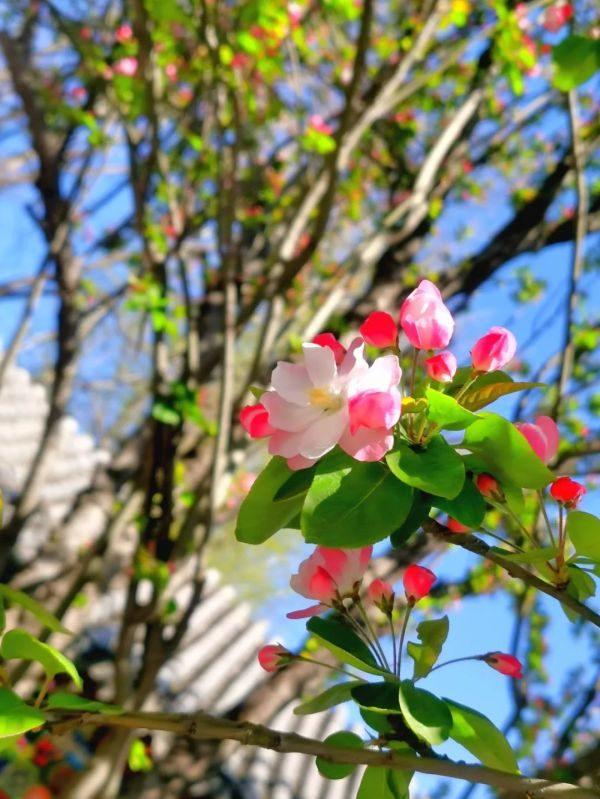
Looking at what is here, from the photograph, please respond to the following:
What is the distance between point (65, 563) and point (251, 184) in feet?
5.20

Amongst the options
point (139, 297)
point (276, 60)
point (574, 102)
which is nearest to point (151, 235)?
point (139, 297)

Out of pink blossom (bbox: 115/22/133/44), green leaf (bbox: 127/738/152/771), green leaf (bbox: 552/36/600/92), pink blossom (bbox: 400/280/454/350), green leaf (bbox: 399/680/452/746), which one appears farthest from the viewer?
pink blossom (bbox: 115/22/133/44)

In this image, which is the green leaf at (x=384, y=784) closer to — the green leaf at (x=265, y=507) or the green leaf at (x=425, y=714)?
the green leaf at (x=425, y=714)

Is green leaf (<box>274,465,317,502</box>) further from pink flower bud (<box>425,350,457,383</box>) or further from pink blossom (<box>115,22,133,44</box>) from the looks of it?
pink blossom (<box>115,22,133,44</box>)

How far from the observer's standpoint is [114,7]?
3.43 meters

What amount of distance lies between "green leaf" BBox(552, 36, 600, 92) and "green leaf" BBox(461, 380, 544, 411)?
37 cm


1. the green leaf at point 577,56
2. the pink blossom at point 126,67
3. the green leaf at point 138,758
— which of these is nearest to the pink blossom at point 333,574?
the green leaf at point 577,56

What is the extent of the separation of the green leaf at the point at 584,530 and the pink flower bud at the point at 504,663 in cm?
Result: 15

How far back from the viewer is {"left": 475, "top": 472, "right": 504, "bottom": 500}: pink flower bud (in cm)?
60

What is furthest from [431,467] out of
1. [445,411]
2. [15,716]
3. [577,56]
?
[577,56]

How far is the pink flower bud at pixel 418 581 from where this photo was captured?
684 millimetres

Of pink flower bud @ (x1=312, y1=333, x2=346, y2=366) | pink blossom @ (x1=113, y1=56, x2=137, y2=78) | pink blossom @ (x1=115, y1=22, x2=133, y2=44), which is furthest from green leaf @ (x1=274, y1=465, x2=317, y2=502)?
pink blossom @ (x1=115, y1=22, x2=133, y2=44)

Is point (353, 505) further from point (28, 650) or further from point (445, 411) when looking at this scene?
point (28, 650)

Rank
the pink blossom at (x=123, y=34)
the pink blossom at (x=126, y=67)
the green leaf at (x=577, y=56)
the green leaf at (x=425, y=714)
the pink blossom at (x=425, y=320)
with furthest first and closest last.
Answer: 1. the pink blossom at (x=123, y=34)
2. the pink blossom at (x=126, y=67)
3. the green leaf at (x=577, y=56)
4. the pink blossom at (x=425, y=320)
5. the green leaf at (x=425, y=714)
